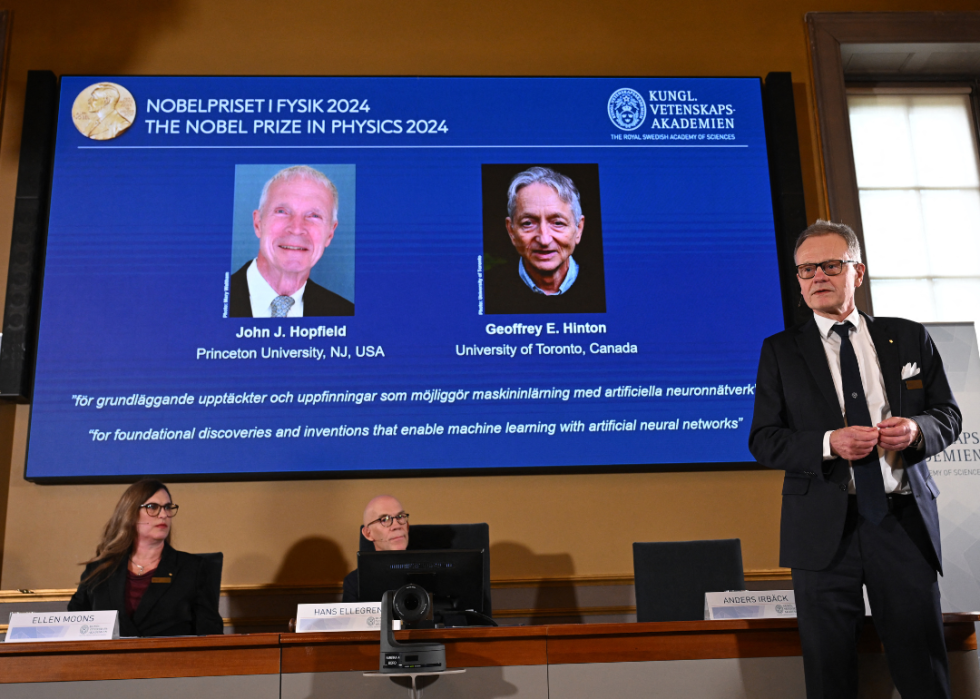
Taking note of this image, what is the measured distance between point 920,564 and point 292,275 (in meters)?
3.01

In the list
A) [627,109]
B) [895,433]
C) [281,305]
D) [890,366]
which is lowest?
[895,433]

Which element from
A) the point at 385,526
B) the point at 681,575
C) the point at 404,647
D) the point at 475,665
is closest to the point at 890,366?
the point at 475,665

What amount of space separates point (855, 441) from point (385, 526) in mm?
1979

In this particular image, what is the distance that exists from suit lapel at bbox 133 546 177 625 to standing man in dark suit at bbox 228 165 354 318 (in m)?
1.29

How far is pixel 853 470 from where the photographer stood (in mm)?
2016

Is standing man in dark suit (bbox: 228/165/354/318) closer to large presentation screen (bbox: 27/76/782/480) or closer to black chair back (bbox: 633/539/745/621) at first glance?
large presentation screen (bbox: 27/76/782/480)

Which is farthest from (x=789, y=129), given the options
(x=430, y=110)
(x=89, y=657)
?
(x=89, y=657)

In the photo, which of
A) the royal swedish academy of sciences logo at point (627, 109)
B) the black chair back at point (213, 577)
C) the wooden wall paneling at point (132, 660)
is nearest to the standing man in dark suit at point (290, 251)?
the black chair back at point (213, 577)

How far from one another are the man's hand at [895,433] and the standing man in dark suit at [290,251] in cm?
265

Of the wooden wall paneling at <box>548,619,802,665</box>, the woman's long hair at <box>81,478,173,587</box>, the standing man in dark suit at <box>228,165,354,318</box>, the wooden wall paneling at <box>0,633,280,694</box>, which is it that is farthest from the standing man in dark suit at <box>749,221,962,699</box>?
the standing man in dark suit at <box>228,165,354,318</box>

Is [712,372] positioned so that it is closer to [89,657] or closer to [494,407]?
[494,407]

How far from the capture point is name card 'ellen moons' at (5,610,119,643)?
2309 mm

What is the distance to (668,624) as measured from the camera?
218 cm

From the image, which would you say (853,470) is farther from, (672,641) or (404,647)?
(404,647)
